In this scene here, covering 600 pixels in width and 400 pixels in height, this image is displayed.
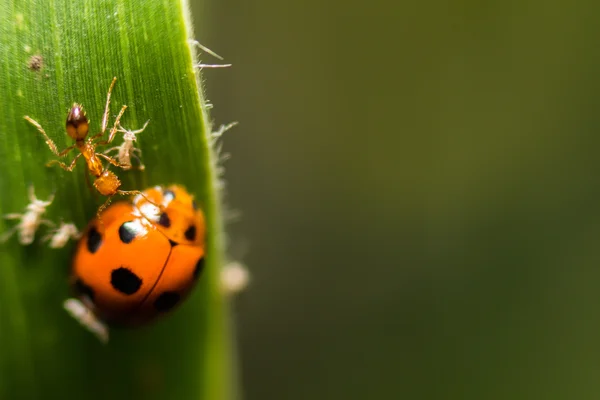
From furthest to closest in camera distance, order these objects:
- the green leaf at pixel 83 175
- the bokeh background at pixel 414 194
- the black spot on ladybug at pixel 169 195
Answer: the bokeh background at pixel 414 194 → the black spot on ladybug at pixel 169 195 → the green leaf at pixel 83 175

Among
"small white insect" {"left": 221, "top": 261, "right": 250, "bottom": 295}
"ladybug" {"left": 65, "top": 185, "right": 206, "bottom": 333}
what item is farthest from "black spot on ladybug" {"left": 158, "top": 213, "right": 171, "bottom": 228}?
"small white insect" {"left": 221, "top": 261, "right": 250, "bottom": 295}

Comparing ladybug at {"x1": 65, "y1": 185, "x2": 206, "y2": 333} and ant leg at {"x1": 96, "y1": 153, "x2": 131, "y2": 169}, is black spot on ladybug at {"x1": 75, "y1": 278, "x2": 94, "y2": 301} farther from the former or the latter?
ant leg at {"x1": 96, "y1": 153, "x2": 131, "y2": 169}

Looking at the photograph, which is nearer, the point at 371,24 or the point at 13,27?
the point at 13,27

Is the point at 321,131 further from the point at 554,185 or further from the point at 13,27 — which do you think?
the point at 13,27

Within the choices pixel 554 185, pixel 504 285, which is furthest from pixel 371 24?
pixel 504 285

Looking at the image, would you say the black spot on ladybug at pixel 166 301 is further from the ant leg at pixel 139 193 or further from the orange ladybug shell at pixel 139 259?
the ant leg at pixel 139 193

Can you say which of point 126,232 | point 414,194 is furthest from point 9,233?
point 414,194

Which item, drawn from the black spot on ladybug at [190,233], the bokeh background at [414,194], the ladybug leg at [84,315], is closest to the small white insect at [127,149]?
the black spot on ladybug at [190,233]
